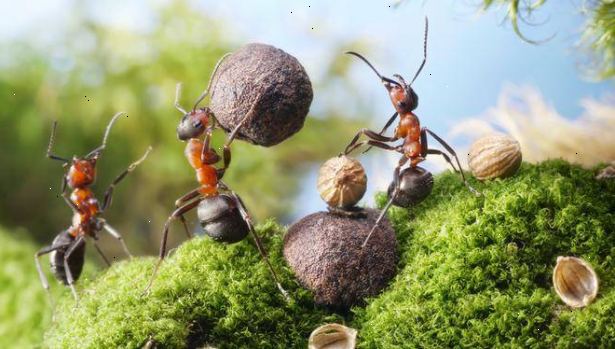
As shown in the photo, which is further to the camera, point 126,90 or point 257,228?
point 126,90

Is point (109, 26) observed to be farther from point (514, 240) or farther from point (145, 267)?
point (514, 240)

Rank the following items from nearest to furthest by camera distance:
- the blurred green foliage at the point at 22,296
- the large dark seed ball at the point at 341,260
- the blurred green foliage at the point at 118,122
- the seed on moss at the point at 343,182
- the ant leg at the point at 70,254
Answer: the large dark seed ball at the point at 341,260, the seed on moss at the point at 343,182, the ant leg at the point at 70,254, the blurred green foliage at the point at 22,296, the blurred green foliage at the point at 118,122

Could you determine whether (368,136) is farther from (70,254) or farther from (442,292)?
(70,254)

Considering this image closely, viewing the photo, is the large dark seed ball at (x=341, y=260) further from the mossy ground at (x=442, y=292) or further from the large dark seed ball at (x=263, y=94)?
the large dark seed ball at (x=263, y=94)

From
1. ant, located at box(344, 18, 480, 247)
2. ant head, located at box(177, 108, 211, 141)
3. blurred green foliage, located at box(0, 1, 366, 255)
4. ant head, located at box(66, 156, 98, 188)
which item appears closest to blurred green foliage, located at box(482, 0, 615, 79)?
ant, located at box(344, 18, 480, 247)

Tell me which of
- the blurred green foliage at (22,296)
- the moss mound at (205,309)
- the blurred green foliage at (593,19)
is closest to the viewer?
the moss mound at (205,309)

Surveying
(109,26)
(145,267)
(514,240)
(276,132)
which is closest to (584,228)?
(514,240)

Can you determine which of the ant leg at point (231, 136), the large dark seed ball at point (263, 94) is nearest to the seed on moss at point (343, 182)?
the large dark seed ball at point (263, 94)
